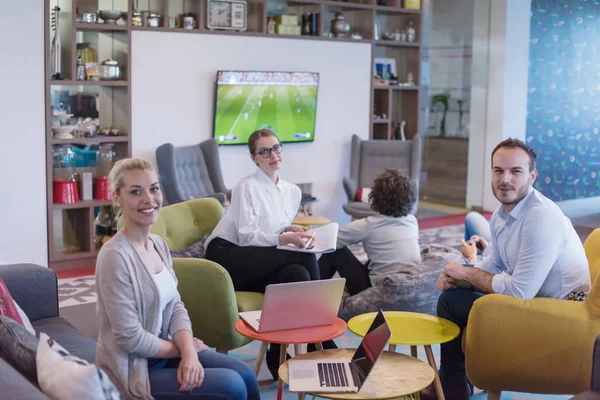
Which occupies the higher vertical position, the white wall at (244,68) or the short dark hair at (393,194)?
the white wall at (244,68)

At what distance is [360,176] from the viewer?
27.8ft

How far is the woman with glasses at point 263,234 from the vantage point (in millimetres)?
4328

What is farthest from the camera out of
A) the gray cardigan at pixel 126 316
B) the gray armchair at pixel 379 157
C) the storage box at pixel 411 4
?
the storage box at pixel 411 4

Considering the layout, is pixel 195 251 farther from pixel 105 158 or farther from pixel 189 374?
pixel 105 158

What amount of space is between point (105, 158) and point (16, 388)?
5.23 meters

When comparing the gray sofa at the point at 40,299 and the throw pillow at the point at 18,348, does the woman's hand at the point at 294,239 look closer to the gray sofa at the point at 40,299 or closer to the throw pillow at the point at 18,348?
the gray sofa at the point at 40,299

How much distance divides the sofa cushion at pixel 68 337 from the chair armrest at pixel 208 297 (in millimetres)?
469

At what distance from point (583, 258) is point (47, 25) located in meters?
4.61

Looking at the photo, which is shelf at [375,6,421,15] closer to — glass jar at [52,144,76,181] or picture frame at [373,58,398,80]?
picture frame at [373,58,398,80]

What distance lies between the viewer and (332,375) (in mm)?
2934

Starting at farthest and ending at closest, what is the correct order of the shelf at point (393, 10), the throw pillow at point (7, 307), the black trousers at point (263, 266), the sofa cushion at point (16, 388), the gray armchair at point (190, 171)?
the shelf at point (393, 10) < the gray armchair at point (190, 171) < the black trousers at point (263, 266) < the throw pillow at point (7, 307) < the sofa cushion at point (16, 388)

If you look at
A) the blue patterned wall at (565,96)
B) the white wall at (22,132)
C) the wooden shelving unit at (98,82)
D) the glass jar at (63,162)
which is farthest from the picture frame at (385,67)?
the white wall at (22,132)

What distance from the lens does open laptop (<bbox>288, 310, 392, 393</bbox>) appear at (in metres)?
2.80

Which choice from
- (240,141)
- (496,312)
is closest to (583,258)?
(496,312)
